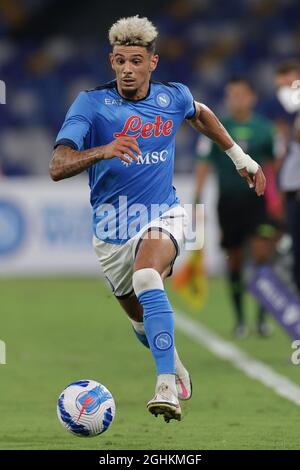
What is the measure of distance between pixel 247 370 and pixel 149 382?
2.91 ft

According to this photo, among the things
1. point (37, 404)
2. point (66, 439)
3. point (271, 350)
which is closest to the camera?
point (66, 439)

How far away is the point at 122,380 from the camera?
827cm

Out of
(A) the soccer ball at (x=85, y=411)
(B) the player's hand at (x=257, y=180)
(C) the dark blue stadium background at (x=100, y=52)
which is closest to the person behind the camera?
(A) the soccer ball at (x=85, y=411)

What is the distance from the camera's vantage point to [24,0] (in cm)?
2291

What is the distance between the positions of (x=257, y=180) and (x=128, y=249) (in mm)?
851

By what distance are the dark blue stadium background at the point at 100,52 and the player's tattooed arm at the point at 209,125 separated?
13.4m

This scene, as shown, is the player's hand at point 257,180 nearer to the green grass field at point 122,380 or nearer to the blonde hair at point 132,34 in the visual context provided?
the blonde hair at point 132,34

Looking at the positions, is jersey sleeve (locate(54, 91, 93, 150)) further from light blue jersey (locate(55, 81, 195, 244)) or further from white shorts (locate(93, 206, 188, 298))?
white shorts (locate(93, 206, 188, 298))

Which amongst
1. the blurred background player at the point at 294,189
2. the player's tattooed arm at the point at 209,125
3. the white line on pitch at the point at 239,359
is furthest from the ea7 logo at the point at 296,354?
the player's tattooed arm at the point at 209,125

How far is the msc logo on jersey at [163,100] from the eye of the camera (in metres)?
6.37

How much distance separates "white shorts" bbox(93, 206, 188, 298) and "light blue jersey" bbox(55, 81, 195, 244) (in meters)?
0.04

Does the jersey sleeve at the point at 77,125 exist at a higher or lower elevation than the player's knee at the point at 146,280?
higher
